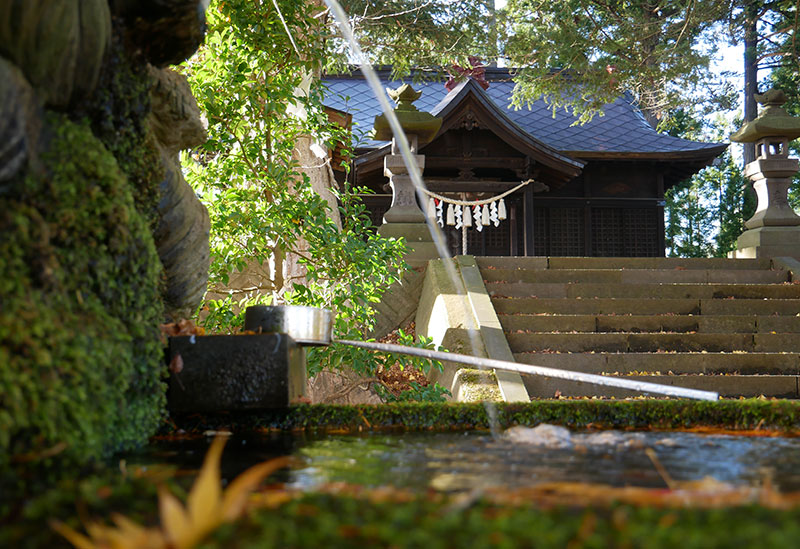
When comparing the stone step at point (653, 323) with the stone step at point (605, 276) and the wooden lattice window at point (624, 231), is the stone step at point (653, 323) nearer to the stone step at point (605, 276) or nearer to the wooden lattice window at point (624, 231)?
the stone step at point (605, 276)

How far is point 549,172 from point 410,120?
230 inches

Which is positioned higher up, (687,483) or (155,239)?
(155,239)

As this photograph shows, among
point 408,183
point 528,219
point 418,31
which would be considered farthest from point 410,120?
point 528,219

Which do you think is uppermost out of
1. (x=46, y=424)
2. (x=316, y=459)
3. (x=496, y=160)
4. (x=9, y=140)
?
(x=496, y=160)

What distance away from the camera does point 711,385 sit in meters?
6.40

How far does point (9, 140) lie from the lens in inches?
64.5

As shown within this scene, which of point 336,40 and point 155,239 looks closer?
point 155,239

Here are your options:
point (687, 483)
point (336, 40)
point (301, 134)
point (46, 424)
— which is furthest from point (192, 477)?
point (336, 40)

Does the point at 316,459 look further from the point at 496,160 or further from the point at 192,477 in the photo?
the point at 496,160

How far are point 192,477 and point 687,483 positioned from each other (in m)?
1.26

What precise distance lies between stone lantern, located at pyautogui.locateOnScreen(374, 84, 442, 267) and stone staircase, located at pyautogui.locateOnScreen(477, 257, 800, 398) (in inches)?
38.0

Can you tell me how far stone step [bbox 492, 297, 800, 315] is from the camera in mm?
7680

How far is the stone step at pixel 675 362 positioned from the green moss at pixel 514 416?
3.36 m

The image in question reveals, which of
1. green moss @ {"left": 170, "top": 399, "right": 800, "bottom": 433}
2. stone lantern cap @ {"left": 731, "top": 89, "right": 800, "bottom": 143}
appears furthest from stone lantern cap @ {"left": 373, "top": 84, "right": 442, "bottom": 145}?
green moss @ {"left": 170, "top": 399, "right": 800, "bottom": 433}
